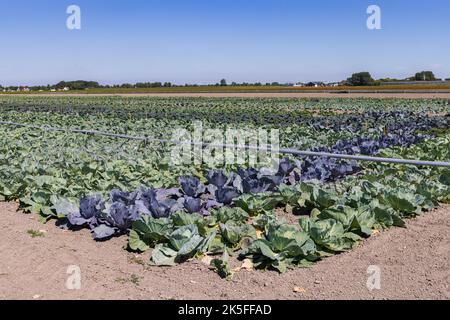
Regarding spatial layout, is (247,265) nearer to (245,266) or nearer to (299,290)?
(245,266)

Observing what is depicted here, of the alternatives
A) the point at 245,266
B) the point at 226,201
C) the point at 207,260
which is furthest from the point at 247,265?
the point at 226,201

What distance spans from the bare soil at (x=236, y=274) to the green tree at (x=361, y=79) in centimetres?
9095

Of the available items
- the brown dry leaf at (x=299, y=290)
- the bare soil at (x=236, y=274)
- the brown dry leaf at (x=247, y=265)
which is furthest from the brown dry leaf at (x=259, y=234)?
the brown dry leaf at (x=299, y=290)

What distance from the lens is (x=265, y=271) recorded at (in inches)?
172

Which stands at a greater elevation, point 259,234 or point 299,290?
point 259,234

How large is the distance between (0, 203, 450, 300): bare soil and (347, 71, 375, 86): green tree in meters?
91.0

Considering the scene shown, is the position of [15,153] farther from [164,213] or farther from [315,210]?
[315,210]

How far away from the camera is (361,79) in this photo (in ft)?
316

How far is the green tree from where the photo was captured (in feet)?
306

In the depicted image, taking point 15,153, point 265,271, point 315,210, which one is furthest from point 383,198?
point 15,153

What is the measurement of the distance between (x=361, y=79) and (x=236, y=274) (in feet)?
318

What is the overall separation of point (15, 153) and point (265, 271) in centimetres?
738

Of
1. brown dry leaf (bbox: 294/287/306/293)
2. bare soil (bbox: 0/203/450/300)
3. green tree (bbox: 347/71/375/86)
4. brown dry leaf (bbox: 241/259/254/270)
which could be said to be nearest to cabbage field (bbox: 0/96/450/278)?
brown dry leaf (bbox: 241/259/254/270)
